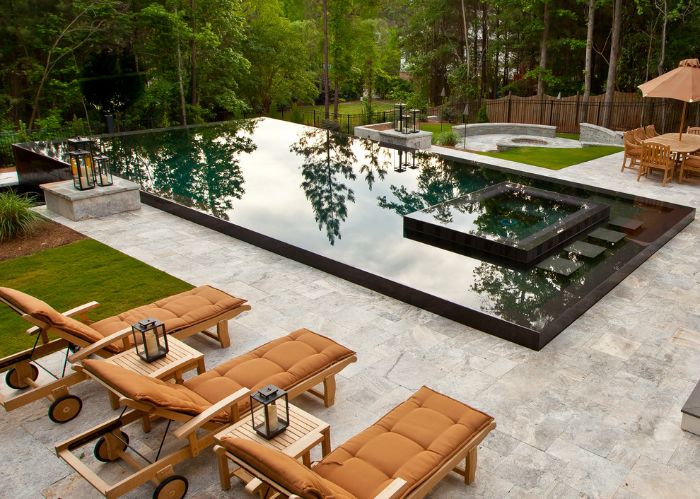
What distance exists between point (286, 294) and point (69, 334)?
109 inches

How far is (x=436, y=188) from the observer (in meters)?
11.8

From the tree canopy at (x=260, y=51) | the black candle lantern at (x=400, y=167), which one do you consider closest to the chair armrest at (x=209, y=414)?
the black candle lantern at (x=400, y=167)

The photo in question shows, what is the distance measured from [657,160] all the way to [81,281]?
11272mm

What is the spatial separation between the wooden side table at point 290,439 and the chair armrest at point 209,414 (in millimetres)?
143

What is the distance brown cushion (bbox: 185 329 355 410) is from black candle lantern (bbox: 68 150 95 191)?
671 cm

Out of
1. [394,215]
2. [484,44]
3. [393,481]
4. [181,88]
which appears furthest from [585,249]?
[484,44]

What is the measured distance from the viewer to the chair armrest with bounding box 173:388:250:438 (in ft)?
13.1

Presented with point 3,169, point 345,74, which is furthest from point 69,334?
point 345,74

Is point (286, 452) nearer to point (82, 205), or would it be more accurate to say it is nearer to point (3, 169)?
point (82, 205)

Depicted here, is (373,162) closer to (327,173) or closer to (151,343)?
(327,173)

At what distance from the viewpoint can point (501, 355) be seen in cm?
596

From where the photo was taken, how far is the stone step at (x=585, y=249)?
823cm

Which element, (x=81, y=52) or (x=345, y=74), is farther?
(x=345, y=74)

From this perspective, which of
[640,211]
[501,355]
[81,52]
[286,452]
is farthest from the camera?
[81,52]
